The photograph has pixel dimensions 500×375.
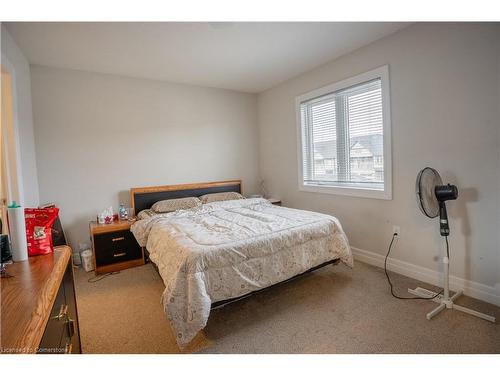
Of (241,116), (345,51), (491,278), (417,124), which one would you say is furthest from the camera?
(241,116)

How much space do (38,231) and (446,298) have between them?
2848 millimetres

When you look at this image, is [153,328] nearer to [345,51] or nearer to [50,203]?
[50,203]

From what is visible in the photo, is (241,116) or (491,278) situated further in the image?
(241,116)

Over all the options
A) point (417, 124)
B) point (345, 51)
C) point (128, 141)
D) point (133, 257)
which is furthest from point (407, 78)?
point (133, 257)

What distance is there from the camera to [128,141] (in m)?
3.54

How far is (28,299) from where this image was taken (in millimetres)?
796

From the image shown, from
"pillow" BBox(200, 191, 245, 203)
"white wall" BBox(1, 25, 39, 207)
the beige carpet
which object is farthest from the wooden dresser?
"pillow" BBox(200, 191, 245, 203)

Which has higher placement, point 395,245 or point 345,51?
point 345,51

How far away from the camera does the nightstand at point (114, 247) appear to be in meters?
2.96

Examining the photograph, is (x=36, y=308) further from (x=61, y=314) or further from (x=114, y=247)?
(x=114, y=247)

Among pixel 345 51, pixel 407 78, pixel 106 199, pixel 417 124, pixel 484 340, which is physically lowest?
pixel 484 340

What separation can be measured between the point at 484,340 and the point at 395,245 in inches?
46.1

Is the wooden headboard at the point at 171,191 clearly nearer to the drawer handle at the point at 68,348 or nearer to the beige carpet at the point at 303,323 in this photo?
the beige carpet at the point at 303,323

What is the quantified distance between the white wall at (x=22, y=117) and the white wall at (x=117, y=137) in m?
0.17
